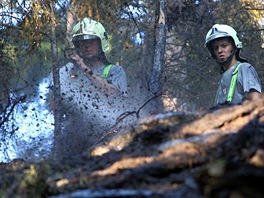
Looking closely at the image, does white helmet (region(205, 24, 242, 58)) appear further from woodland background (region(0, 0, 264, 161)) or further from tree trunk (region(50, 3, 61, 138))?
tree trunk (region(50, 3, 61, 138))

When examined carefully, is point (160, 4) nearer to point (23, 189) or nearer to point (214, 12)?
point (214, 12)

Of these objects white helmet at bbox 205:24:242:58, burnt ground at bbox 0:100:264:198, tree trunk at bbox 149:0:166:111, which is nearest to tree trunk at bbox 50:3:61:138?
tree trunk at bbox 149:0:166:111

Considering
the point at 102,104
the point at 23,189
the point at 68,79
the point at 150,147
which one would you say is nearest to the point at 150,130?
the point at 150,147

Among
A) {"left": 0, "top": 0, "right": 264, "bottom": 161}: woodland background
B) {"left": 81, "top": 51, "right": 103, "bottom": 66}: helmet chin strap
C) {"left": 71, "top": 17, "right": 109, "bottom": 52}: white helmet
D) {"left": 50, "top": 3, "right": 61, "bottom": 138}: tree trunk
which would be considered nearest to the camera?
{"left": 0, "top": 0, "right": 264, "bottom": 161}: woodland background

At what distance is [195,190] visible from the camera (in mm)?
2832

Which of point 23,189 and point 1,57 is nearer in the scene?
→ point 23,189

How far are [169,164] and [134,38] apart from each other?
11283 millimetres

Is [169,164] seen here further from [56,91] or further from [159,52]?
[56,91]

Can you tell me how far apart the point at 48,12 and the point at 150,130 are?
13.8ft

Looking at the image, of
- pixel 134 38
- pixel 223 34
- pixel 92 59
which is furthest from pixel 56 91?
pixel 134 38

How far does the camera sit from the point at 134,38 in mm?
14383

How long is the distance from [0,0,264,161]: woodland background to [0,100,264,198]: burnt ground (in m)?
2.75

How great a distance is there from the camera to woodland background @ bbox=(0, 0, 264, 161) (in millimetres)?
7953

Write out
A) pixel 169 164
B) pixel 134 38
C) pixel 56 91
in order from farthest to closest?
pixel 134 38 < pixel 56 91 < pixel 169 164
